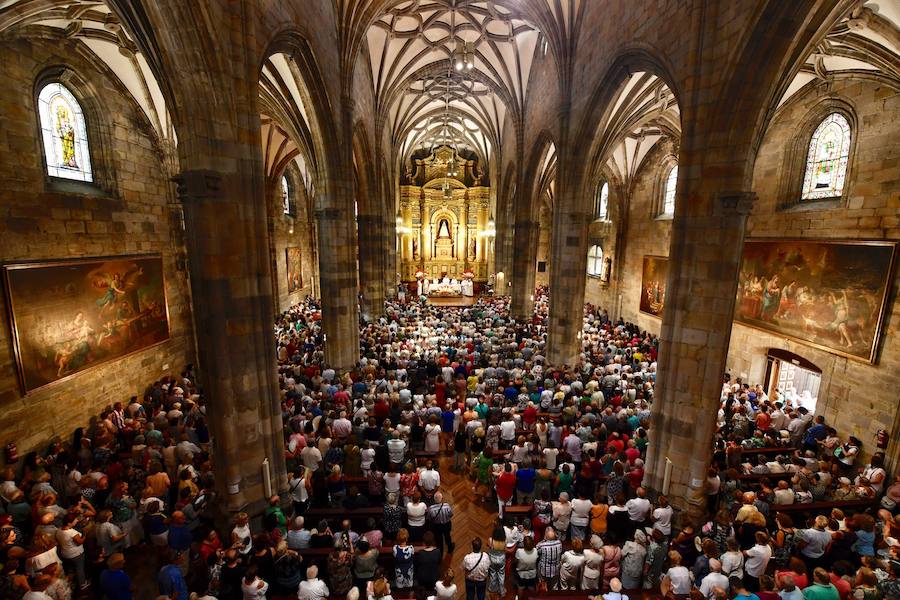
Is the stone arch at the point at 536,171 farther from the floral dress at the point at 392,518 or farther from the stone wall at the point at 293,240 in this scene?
the floral dress at the point at 392,518

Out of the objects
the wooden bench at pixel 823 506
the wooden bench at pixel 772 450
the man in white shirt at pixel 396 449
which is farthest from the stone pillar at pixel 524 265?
the wooden bench at pixel 823 506

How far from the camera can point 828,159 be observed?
10.6 meters

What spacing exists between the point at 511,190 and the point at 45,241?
77.0 feet

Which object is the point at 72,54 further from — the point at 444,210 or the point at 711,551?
the point at 444,210

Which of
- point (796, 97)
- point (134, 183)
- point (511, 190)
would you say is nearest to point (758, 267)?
point (796, 97)

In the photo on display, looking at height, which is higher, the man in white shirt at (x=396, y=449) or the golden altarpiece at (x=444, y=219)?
the golden altarpiece at (x=444, y=219)

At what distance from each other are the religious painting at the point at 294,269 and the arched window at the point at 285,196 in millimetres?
2137

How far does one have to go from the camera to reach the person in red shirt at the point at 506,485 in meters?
6.53

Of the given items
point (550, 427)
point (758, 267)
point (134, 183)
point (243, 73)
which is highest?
point (243, 73)

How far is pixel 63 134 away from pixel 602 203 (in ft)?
74.9

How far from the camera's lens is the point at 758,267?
1216 centimetres

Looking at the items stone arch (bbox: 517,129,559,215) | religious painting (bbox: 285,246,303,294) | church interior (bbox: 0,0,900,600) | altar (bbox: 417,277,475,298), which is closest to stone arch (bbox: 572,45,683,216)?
church interior (bbox: 0,0,900,600)

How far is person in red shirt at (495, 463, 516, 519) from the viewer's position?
6527 millimetres

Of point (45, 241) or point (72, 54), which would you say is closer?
point (45, 241)
